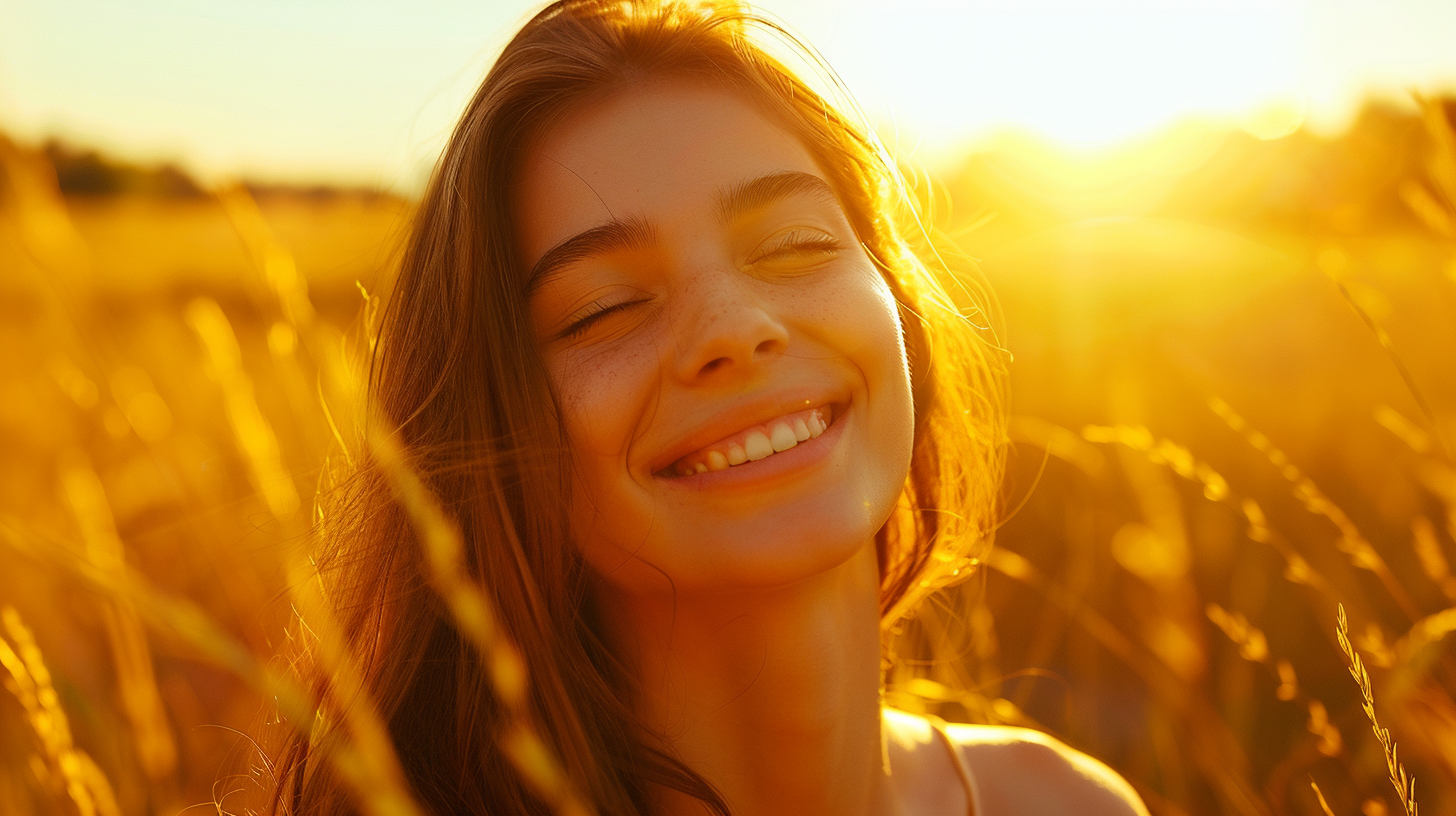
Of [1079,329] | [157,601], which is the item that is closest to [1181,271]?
[1079,329]

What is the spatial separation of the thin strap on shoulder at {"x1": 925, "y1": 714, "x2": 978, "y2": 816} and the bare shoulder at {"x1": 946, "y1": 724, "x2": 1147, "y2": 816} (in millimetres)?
21

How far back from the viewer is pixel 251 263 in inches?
68.8

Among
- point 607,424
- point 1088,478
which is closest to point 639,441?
point 607,424

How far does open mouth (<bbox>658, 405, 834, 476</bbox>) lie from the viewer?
1407 mm

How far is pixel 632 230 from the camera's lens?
4.70 feet

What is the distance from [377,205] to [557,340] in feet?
2.89

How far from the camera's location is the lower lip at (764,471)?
1.40m

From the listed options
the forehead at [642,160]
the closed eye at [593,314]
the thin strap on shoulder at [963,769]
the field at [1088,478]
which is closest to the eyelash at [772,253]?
the closed eye at [593,314]

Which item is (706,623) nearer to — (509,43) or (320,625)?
(320,625)

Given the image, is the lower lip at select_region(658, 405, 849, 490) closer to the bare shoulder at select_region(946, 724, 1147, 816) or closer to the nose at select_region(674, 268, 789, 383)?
the nose at select_region(674, 268, 789, 383)

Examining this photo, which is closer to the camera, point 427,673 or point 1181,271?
point 427,673

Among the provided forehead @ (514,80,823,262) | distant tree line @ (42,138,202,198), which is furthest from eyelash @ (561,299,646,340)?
distant tree line @ (42,138,202,198)

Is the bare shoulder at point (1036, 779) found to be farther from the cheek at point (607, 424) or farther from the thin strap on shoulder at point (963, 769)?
the cheek at point (607, 424)

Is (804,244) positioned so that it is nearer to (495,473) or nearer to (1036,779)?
(495,473)
